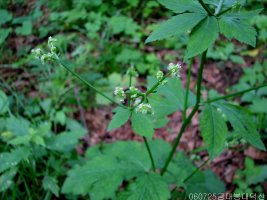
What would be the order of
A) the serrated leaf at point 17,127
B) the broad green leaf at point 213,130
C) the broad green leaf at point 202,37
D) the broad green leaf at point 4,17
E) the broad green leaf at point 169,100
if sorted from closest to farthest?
the broad green leaf at point 202,37 → the broad green leaf at point 213,130 → the broad green leaf at point 169,100 → the serrated leaf at point 17,127 → the broad green leaf at point 4,17

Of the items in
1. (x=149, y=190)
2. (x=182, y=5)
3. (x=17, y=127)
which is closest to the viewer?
(x=182, y=5)

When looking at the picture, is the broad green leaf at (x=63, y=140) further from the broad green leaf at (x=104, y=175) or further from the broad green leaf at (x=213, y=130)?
the broad green leaf at (x=213, y=130)

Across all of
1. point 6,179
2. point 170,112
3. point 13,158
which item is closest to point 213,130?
point 170,112

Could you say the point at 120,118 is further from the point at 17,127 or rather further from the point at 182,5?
the point at 17,127

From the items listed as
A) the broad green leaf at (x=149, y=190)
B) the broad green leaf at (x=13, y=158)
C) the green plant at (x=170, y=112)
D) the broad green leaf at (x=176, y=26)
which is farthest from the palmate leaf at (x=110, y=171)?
the broad green leaf at (x=176, y=26)

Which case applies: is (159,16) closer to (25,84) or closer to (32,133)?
(25,84)

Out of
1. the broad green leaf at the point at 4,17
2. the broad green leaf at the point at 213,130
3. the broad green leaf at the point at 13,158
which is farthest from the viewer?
the broad green leaf at the point at 4,17

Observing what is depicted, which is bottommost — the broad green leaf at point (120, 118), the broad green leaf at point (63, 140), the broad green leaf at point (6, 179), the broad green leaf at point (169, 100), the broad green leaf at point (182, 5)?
the broad green leaf at point (6, 179)

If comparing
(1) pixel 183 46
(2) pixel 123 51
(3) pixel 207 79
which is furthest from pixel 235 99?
(2) pixel 123 51
